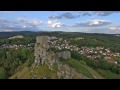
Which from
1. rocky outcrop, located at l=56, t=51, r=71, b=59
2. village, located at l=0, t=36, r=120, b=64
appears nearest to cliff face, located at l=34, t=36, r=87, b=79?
rocky outcrop, located at l=56, t=51, r=71, b=59

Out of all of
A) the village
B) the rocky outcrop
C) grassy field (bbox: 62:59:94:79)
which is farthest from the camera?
grassy field (bbox: 62:59:94:79)

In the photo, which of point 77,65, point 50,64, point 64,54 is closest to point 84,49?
point 77,65

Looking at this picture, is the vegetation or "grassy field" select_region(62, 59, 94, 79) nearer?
the vegetation

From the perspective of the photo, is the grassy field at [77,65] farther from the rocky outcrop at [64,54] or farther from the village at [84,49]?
the village at [84,49]

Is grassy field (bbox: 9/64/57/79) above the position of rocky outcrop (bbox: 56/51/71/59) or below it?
below

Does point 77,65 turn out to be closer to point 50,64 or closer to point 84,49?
point 84,49

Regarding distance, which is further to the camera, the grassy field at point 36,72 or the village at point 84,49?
the village at point 84,49

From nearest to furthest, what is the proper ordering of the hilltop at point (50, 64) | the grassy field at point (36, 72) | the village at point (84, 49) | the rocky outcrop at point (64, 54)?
the grassy field at point (36, 72) → the hilltop at point (50, 64) → the village at point (84, 49) → the rocky outcrop at point (64, 54)

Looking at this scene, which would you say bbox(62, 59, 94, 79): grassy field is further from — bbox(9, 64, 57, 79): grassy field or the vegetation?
bbox(9, 64, 57, 79): grassy field

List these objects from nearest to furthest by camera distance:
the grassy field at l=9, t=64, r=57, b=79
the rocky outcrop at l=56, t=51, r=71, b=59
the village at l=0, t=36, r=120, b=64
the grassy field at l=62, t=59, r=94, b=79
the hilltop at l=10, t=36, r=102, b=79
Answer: the grassy field at l=9, t=64, r=57, b=79 → the hilltop at l=10, t=36, r=102, b=79 → the village at l=0, t=36, r=120, b=64 → the rocky outcrop at l=56, t=51, r=71, b=59 → the grassy field at l=62, t=59, r=94, b=79

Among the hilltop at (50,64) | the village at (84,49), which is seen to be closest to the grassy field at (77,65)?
the hilltop at (50,64)

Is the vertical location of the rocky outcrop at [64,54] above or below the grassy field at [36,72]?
above
